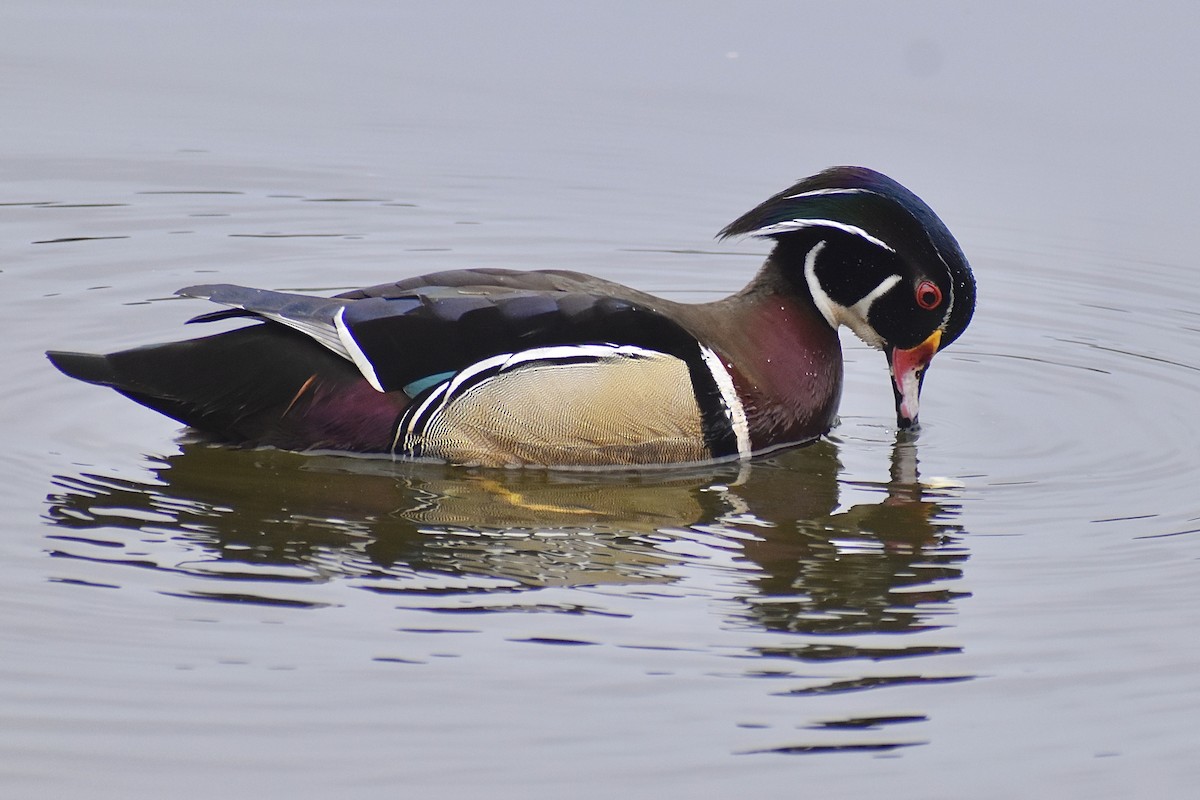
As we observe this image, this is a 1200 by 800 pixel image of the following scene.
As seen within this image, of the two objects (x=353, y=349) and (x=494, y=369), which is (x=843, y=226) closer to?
(x=494, y=369)

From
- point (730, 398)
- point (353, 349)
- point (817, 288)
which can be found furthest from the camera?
point (817, 288)

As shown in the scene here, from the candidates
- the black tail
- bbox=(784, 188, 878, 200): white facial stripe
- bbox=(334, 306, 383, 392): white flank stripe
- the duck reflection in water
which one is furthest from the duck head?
the black tail

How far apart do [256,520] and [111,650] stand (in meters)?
1.39

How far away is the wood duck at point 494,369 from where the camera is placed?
7.88 meters

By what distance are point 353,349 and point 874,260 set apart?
240 centimetres

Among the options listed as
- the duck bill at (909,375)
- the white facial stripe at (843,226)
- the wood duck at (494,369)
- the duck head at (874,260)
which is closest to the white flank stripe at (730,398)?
the wood duck at (494,369)

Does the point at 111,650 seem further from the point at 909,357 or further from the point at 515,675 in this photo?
the point at 909,357

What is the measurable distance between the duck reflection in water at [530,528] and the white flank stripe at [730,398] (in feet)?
0.41

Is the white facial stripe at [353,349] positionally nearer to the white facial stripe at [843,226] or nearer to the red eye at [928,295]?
the white facial stripe at [843,226]

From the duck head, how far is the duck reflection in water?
24.5 inches

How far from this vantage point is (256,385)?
792 centimetres

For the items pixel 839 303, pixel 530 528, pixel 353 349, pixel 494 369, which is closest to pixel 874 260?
pixel 839 303

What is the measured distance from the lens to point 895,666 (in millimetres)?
6074

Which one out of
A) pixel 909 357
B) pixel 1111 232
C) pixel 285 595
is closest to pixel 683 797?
pixel 285 595
